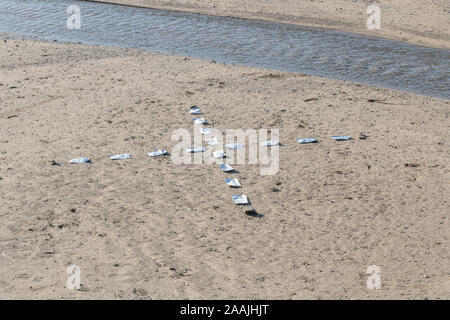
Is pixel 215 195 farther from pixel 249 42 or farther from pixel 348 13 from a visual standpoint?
pixel 348 13

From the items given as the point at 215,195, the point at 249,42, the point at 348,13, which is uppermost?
the point at 348,13

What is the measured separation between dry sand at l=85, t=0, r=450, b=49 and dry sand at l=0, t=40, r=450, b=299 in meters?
4.46

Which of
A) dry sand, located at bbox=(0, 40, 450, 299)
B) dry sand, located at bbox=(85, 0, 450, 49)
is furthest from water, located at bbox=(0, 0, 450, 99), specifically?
dry sand, located at bbox=(0, 40, 450, 299)

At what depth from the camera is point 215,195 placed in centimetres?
611

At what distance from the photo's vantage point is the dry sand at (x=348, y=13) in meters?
13.5

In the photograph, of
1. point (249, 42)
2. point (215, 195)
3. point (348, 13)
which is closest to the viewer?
point (215, 195)

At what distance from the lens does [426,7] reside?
14664 mm

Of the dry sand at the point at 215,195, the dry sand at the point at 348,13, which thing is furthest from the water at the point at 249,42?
the dry sand at the point at 215,195

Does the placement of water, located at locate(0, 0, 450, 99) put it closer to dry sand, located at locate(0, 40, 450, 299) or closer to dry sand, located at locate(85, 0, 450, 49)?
dry sand, located at locate(85, 0, 450, 49)

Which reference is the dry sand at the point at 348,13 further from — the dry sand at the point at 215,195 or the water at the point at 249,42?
the dry sand at the point at 215,195

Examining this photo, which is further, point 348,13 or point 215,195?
point 348,13

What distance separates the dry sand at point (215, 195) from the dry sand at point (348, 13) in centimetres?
446

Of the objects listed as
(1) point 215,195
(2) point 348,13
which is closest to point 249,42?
(2) point 348,13

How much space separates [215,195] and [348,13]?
9879 millimetres
